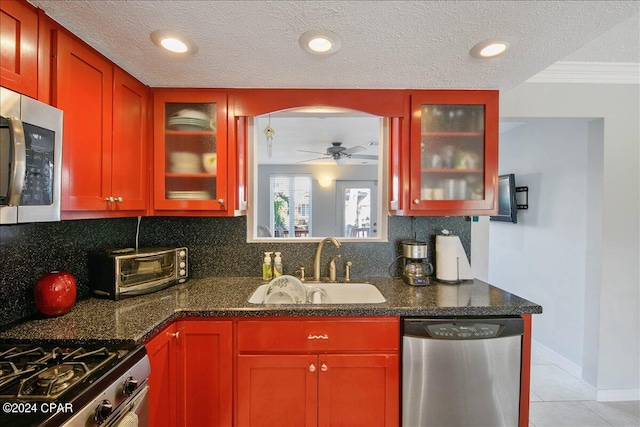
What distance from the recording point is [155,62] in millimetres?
1515

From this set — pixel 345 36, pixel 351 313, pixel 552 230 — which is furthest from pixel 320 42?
pixel 552 230

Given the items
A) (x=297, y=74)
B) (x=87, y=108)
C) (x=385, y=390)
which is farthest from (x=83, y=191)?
(x=385, y=390)

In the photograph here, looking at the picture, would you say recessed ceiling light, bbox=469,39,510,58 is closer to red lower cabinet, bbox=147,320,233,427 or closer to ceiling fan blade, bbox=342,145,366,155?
red lower cabinet, bbox=147,320,233,427

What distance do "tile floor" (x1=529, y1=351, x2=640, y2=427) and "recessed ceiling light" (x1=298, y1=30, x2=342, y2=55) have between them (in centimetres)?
272

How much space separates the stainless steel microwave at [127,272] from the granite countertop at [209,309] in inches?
1.9

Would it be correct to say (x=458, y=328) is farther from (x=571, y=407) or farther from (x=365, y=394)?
(x=571, y=407)

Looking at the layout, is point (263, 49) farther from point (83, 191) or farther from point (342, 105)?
point (83, 191)

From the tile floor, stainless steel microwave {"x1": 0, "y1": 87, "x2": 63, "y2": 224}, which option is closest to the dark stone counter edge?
stainless steel microwave {"x1": 0, "y1": 87, "x2": 63, "y2": 224}

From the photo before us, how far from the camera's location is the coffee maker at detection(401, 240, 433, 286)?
6.25ft

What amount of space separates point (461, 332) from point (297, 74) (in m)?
1.62

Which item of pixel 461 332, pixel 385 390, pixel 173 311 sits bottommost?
pixel 385 390

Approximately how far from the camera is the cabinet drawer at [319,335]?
1.50 metres

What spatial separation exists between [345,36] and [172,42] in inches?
30.6

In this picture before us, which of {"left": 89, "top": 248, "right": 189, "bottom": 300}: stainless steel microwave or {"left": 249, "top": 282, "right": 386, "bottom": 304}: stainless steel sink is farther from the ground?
{"left": 89, "top": 248, "right": 189, "bottom": 300}: stainless steel microwave
